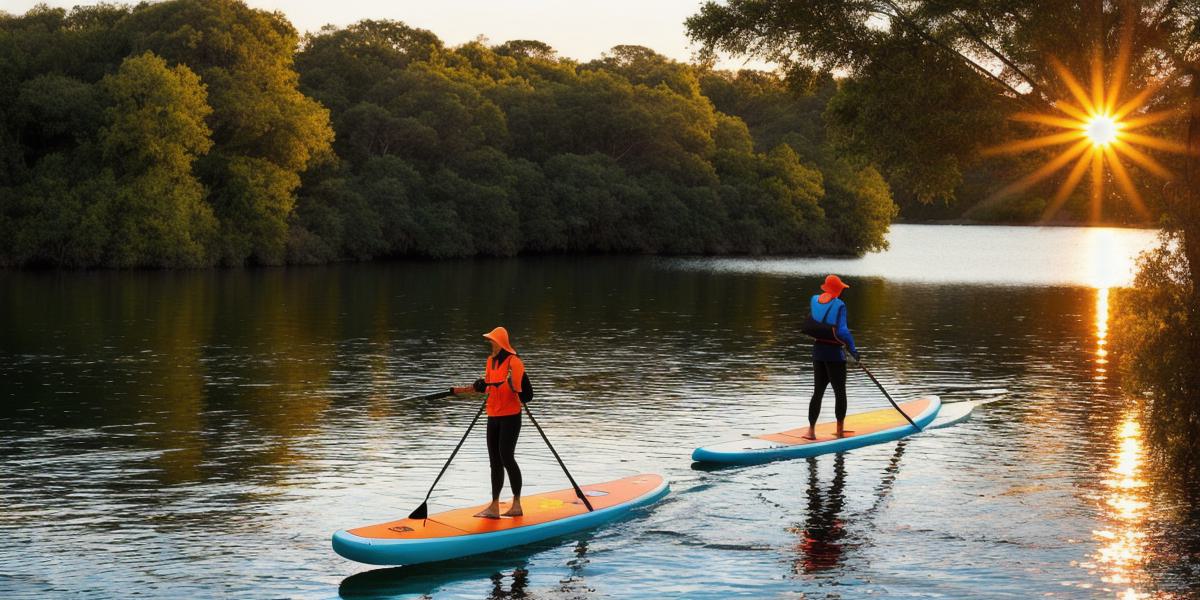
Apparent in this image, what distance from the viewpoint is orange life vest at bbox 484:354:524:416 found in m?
14.2

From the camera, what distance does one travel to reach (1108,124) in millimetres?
25047

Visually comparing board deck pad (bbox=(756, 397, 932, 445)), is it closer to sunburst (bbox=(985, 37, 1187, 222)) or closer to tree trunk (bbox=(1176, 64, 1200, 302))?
tree trunk (bbox=(1176, 64, 1200, 302))

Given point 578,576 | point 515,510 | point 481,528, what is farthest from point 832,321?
point 578,576

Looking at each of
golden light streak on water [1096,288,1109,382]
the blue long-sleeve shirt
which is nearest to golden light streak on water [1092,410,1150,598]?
the blue long-sleeve shirt

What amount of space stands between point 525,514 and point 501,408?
135 cm

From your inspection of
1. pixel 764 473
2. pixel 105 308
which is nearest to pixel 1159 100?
pixel 764 473

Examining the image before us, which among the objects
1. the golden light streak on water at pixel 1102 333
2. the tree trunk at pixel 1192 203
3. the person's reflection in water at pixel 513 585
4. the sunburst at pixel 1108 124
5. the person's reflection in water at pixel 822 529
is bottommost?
the person's reflection in water at pixel 513 585

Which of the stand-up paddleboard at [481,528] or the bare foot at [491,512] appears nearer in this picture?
the stand-up paddleboard at [481,528]

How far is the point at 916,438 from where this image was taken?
21.4 metres

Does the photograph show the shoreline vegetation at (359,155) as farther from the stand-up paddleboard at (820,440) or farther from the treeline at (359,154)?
the stand-up paddleboard at (820,440)

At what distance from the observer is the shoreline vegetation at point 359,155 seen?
229 feet

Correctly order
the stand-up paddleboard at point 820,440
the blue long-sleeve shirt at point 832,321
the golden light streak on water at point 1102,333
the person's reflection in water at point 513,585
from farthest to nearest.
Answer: the golden light streak on water at point 1102,333 → the blue long-sleeve shirt at point 832,321 → the stand-up paddleboard at point 820,440 → the person's reflection in water at point 513,585

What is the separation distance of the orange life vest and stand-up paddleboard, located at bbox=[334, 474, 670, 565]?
122cm

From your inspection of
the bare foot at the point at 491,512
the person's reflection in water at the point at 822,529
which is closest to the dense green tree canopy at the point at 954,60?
the person's reflection in water at the point at 822,529
